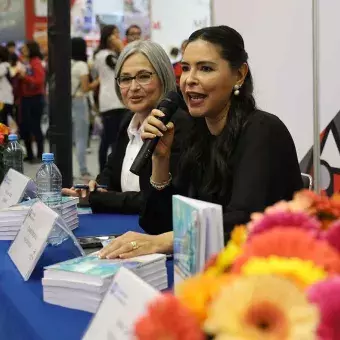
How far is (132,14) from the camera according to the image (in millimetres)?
9664

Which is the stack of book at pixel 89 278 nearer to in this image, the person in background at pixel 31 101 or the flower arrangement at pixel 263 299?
the flower arrangement at pixel 263 299

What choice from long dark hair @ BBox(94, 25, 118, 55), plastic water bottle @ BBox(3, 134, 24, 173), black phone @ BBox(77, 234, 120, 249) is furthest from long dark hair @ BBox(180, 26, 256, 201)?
long dark hair @ BBox(94, 25, 118, 55)

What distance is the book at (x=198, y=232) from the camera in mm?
919

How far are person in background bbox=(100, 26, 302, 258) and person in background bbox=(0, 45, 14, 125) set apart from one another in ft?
19.1

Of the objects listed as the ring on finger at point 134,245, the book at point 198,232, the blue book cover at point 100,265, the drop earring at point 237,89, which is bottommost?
the blue book cover at point 100,265

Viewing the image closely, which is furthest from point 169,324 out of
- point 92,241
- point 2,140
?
point 2,140

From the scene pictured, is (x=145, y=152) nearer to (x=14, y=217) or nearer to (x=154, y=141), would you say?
(x=154, y=141)

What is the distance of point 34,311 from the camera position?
121 cm

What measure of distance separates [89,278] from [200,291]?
640 mm

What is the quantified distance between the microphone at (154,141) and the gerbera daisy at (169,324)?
1021 mm

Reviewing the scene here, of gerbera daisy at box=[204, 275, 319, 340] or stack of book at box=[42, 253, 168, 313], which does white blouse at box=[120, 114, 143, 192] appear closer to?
stack of book at box=[42, 253, 168, 313]

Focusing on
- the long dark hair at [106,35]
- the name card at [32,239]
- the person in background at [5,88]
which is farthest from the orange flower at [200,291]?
the person in background at [5,88]

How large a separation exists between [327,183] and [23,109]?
218 inches

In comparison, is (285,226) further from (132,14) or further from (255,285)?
(132,14)
